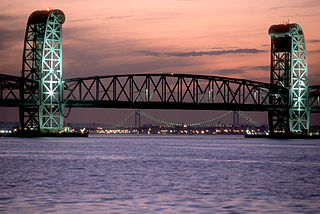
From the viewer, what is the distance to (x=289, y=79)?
543 feet

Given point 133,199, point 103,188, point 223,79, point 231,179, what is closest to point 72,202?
point 133,199

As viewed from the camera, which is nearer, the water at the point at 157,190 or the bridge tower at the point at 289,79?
the water at the point at 157,190

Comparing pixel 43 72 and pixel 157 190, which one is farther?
pixel 43 72

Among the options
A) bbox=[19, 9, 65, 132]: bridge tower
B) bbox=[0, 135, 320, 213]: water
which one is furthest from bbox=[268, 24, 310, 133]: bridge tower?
bbox=[0, 135, 320, 213]: water

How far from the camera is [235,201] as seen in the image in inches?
1160

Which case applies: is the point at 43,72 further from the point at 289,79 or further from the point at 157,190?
the point at 157,190

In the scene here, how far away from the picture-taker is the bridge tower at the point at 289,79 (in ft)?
536

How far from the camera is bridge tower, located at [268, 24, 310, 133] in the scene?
536ft

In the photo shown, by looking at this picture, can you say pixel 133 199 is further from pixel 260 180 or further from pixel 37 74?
pixel 37 74

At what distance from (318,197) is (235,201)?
4.20m

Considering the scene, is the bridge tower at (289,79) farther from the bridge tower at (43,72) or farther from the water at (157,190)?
the water at (157,190)

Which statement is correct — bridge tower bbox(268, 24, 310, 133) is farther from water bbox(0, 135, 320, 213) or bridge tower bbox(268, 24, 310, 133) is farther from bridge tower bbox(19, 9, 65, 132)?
water bbox(0, 135, 320, 213)

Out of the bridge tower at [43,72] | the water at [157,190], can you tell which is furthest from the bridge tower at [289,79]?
the water at [157,190]

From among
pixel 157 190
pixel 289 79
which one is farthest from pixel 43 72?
pixel 157 190
